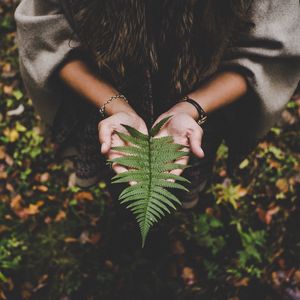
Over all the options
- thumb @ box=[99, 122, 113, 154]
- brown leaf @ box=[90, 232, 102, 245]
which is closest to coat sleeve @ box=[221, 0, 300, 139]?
thumb @ box=[99, 122, 113, 154]

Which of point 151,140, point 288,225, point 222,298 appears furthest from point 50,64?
point 288,225

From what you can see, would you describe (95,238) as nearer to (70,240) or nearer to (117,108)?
(70,240)

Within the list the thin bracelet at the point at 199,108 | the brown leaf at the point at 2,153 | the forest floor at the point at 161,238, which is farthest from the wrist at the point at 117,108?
the brown leaf at the point at 2,153

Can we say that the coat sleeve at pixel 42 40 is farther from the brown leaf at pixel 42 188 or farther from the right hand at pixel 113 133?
the brown leaf at pixel 42 188

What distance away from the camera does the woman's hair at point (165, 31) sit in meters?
1.39

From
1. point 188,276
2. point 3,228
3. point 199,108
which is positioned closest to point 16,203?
point 3,228

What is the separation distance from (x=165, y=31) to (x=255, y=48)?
0.42 metres

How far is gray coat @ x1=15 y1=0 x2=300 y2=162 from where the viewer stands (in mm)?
1507

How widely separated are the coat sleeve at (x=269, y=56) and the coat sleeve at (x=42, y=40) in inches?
29.7

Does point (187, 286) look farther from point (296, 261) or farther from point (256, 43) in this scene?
point (256, 43)

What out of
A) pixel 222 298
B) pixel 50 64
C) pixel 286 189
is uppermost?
pixel 50 64

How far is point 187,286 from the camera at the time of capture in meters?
2.61

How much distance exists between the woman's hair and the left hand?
0.11m

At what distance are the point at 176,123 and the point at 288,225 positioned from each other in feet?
5.54
